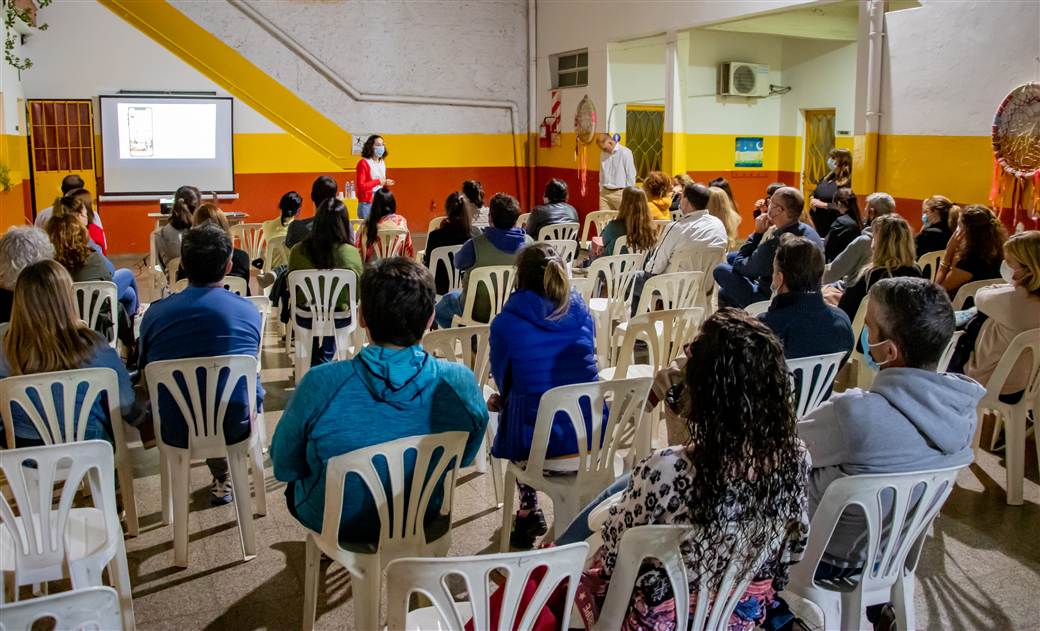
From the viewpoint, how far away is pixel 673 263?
19.4 ft

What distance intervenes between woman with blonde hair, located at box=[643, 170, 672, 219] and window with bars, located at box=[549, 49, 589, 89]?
4775 mm

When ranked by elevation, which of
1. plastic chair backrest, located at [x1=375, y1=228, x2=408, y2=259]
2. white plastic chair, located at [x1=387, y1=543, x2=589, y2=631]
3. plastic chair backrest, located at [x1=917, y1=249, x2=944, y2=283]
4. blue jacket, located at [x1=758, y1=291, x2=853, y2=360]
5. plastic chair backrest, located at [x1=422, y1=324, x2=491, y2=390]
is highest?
plastic chair backrest, located at [x1=375, y1=228, x2=408, y2=259]

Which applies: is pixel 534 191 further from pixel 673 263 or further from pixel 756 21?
pixel 673 263

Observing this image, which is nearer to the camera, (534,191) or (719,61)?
(719,61)

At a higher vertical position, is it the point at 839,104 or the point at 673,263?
the point at 839,104

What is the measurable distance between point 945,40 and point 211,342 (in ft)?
21.2

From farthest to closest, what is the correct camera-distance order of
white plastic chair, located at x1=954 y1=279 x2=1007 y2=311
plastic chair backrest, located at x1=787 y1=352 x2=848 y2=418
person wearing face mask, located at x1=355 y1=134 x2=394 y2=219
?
person wearing face mask, located at x1=355 y1=134 x2=394 y2=219, white plastic chair, located at x1=954 y1=279 x2=1007 y2=311, plastic chair backrest, located at x1=787 y1=352 x2=848 y2=418

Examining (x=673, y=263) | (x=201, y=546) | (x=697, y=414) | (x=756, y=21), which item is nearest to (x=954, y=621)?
(x=697, y=414)

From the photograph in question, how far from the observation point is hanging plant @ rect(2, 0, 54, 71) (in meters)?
8.65

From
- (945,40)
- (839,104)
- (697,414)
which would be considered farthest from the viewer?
(839,104)

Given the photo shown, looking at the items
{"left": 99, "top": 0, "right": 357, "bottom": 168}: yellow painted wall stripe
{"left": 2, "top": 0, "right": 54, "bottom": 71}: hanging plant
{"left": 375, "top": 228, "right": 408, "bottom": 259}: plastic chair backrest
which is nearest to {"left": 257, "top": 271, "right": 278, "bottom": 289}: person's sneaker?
{"left": 375, "top": 228, "right": 408, "bottom": 259}: plastic chair backrest

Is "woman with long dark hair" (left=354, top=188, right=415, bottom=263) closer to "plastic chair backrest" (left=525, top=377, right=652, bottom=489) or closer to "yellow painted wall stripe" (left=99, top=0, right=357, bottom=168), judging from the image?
"plastic chair backrest" (left=525, top=377, right=652, bottom=489)

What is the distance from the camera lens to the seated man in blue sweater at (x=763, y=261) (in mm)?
5230

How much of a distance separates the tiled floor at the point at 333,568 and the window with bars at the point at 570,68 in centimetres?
938
